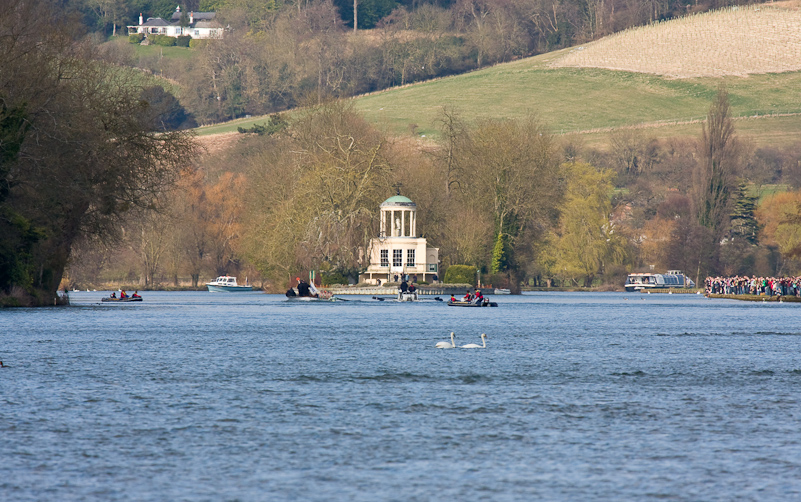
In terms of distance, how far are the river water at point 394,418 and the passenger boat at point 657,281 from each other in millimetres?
82803

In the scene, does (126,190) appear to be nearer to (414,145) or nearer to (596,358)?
(596,358)

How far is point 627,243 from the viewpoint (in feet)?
412

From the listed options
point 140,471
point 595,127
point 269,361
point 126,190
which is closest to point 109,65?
point 126,190

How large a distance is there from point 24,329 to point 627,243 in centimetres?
8890

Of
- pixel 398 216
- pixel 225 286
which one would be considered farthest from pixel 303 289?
pixel 225 286

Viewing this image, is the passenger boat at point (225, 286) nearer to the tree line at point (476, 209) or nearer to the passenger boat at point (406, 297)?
Result: the tree line at point (476, 209)

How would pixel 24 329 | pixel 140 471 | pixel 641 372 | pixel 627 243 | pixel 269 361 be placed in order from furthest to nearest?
pixel 627 243
pixel 24 329
pixel 269 361
pixel 641 372
pixel 140 471

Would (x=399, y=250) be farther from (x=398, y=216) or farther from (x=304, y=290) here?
(x=304, y=290)

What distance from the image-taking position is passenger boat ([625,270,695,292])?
12825 cm

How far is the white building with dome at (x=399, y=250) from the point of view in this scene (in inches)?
3799

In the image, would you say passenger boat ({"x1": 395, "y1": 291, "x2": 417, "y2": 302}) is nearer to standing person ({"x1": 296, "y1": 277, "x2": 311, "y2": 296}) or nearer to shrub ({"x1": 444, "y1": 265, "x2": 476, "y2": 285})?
standing person ({"x1": 296, "y1": 277, "x2": 311, "y2": 296})

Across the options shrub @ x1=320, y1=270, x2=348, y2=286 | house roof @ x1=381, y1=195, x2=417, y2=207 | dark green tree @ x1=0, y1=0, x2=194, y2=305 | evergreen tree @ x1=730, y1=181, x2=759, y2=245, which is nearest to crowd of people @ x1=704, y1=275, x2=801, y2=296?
evergreen tree @ x1=730, y1=181, x2=759, y2=245

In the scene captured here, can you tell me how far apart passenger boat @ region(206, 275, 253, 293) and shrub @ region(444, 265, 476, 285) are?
29.5 m

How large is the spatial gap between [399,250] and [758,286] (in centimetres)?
3203
